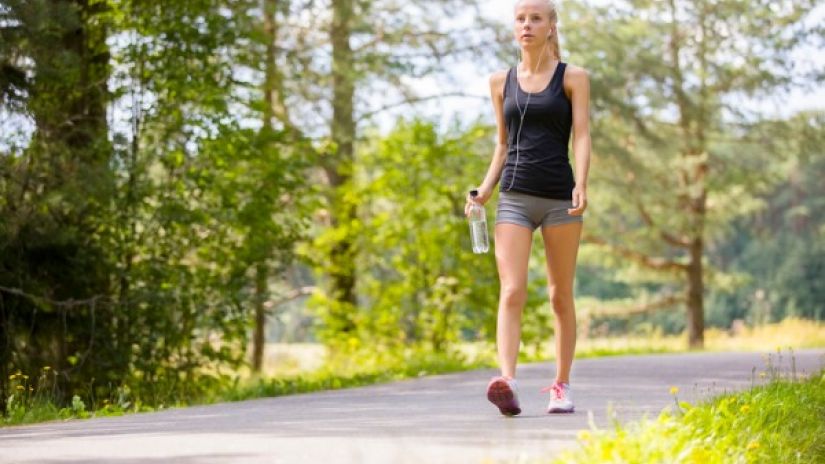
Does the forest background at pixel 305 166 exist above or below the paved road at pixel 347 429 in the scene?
above

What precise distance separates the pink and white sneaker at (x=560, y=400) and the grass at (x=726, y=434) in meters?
0.57

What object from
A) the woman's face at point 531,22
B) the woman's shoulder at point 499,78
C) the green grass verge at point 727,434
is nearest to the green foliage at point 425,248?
the green grass verge at point 727,434

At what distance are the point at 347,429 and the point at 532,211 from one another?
155 centimetres

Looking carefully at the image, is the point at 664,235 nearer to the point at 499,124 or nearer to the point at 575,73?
the point at 499,124

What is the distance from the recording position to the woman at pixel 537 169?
6797 millimetres

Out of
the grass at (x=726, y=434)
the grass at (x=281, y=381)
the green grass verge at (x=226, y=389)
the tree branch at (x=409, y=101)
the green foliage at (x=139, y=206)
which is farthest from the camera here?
the tree branch at (x=409, y=101)

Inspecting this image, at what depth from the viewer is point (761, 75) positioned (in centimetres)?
2562

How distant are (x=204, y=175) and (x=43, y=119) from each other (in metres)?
1.66

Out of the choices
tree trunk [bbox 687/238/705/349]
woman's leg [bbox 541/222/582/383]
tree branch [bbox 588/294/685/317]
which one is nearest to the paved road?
woman's leg [bbox 541/222/582/383]

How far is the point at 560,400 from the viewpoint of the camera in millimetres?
7016

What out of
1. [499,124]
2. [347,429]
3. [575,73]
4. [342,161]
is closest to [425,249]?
[342,161]

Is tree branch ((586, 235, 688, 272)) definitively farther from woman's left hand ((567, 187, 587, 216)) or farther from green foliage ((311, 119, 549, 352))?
woman's left hand ((567, 187, 587, 216))

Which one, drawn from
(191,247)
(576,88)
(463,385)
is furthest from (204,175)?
(576,88)

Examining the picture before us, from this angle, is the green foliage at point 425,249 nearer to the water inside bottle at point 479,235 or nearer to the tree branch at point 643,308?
the water inside bottle at point 479,235
